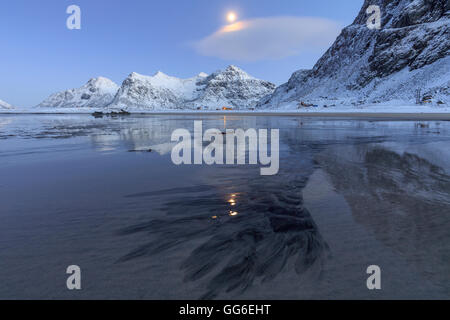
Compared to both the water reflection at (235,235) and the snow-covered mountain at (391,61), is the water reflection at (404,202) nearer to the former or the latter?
the water reflection at (235,235)

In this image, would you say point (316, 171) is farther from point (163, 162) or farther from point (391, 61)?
point (391, 61)

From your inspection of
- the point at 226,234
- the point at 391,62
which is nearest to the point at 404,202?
the point at 226,234

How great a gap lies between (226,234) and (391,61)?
514ft

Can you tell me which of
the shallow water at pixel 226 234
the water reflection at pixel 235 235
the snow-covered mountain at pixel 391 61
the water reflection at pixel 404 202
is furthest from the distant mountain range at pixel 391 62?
the water reflection at pixel 235 235

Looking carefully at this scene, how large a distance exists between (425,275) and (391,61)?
15626 centimetres

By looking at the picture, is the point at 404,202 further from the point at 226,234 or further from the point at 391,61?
the point at 391,61

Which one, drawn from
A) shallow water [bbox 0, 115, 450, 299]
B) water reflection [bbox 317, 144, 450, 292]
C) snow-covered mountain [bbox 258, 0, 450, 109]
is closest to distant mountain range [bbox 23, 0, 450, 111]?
snow-covered mountain [bbox 258, 0, 450, 109]

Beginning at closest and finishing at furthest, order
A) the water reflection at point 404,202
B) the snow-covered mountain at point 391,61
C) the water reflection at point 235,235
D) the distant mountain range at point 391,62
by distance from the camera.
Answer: the water reflection at point 235,235 < the water reflection at point 404,202 < the distant mountain range at point 391,62 < the snow-covered mountain at point 391,61

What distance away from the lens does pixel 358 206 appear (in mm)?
4344

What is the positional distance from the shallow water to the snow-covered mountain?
95248 mm

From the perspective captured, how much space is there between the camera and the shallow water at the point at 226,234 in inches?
96.5

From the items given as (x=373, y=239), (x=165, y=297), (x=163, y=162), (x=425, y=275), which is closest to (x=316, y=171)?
(x=373, y=239)

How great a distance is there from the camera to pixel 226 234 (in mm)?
3422

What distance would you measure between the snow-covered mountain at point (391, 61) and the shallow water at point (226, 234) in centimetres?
9525
